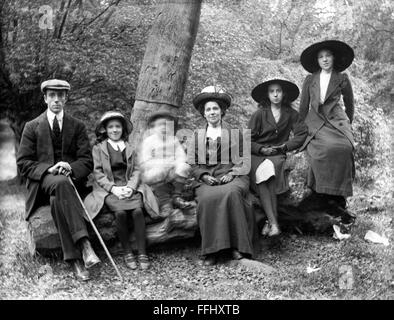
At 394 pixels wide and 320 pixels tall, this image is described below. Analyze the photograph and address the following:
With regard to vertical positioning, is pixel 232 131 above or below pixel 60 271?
above

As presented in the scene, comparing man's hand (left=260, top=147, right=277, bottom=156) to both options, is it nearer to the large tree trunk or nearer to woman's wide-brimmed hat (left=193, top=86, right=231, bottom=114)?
woman's wide-brimmed hat (left=193, top=86, right=231, bottom=114)

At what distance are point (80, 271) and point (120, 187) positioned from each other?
90 centimetres

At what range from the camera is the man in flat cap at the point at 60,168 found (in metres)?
4.91

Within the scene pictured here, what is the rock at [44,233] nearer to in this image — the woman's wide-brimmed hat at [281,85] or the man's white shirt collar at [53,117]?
the man's white shirt collar at [53,117]

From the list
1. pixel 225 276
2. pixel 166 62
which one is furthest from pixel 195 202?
pixel 166 62

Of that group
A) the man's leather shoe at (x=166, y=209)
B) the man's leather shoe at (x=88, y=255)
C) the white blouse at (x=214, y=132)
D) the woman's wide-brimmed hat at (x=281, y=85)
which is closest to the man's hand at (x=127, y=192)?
the man's leather shoe at (x=166, y=209)

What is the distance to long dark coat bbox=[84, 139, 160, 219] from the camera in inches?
204

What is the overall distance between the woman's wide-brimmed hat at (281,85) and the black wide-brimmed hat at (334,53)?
35cm

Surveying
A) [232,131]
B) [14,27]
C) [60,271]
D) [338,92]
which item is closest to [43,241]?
[60,271]

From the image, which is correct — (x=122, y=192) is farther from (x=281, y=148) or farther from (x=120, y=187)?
(x=281, y=148)

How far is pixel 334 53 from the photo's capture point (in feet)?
19.5

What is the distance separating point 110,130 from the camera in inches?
214
